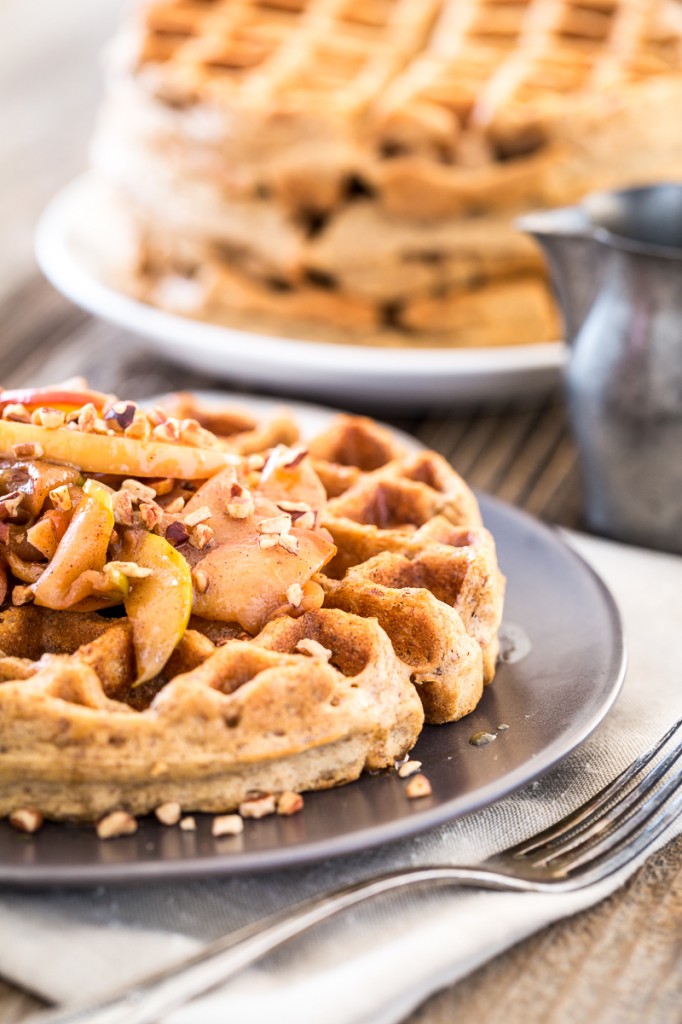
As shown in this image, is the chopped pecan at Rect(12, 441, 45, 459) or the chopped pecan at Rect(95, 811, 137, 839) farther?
the chopped pecan at Rect(12, 441, 45, 459)

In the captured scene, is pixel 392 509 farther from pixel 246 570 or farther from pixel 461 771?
pixel 461 771

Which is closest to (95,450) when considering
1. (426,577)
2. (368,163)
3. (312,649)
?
(312,649)

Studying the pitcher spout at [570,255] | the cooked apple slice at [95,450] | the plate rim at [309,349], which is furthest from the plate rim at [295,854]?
the plate rim at [309,349]

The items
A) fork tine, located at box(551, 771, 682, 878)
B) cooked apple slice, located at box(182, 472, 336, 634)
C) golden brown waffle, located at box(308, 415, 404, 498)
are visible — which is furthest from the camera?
golden brown waffle, located at box(308, 415, 404, 498)

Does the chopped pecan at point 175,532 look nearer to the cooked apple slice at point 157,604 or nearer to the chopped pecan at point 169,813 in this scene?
the cooked apple slice at point 157,604

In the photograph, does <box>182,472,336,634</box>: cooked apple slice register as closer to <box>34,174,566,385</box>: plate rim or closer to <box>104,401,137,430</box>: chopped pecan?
<box>104,401,137,430</box>: chopped pecan

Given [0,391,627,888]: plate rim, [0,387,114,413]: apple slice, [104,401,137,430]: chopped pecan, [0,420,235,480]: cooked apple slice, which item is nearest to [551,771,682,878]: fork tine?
[0,391,627,888]: plate rim
